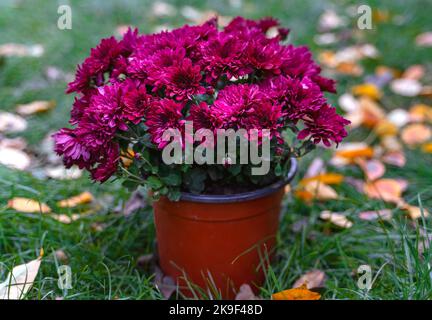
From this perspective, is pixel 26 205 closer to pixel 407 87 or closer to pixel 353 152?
pixel 353 152

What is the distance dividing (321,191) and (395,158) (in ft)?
1.39

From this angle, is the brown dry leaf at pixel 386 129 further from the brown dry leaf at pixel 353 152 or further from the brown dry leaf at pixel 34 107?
the brown dry leaf at pixel 34 107

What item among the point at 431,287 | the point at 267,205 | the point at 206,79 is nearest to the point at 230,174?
the point at 267,205

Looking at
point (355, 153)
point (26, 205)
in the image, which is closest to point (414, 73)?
point (355, 153)

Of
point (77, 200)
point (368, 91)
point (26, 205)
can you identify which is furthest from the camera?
point (368, 91)

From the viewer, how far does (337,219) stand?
1.65m

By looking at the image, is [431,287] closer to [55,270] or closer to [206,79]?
[206,79]

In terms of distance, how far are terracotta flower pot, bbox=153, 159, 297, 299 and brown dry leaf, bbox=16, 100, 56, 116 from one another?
1.09m

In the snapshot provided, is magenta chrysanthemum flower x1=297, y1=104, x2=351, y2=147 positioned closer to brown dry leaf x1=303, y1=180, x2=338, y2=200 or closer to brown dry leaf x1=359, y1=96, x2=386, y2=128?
brown dry leaf x1=303, y1=180, x2=338, y2=200

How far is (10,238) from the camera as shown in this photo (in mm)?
1484

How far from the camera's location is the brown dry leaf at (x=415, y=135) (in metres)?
2.12

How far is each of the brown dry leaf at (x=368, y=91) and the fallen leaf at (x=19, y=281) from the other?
1634 mm

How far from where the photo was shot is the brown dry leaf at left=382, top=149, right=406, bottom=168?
2000mm
